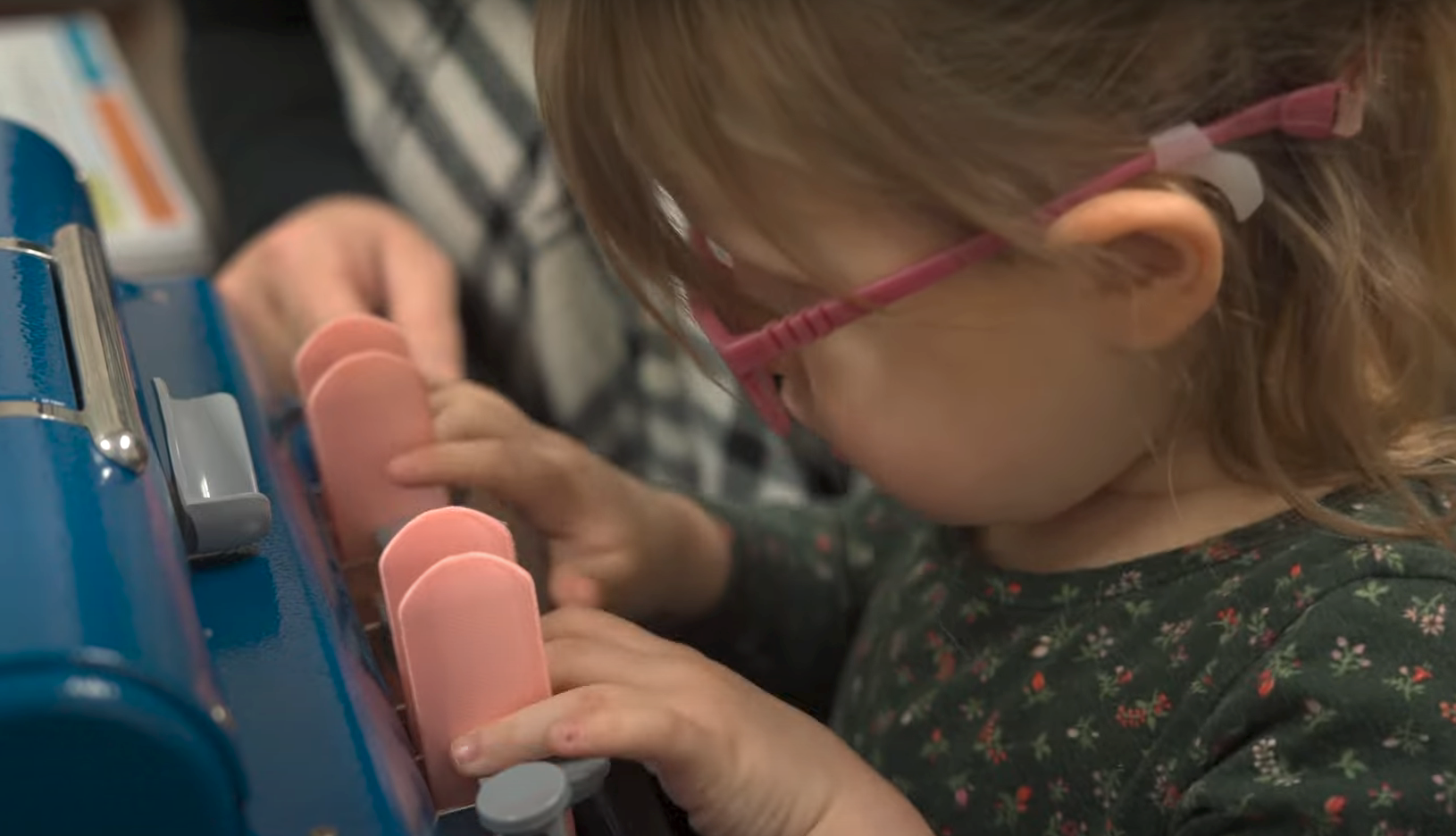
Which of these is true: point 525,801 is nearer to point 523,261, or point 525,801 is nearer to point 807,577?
point 807,577

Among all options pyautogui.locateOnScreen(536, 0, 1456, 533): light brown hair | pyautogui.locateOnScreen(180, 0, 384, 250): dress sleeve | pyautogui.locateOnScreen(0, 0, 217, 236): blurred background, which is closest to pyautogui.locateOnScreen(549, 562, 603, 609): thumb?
pyautogui.locateOnScreen(536, 0, 1456, 533): light brown hair

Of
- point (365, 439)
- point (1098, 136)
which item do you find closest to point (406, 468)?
point (365, 439)

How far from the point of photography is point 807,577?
752 mm

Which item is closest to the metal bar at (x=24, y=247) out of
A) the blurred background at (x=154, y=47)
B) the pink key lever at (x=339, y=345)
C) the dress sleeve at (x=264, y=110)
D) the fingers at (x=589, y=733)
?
the pink key lever at (x=339, y=345)

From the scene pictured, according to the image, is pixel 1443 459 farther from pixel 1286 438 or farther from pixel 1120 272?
pixel 1120 272

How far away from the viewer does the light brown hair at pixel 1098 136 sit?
0.46 m

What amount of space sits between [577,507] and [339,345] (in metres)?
0.12

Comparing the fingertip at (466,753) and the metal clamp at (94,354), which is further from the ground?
the metal clamp at (94,354)

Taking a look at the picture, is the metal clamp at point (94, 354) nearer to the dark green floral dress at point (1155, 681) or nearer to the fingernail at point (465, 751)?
the fingernail at point (465, 751)

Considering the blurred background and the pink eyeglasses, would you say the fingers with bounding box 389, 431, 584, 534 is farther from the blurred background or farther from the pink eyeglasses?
the blurred background

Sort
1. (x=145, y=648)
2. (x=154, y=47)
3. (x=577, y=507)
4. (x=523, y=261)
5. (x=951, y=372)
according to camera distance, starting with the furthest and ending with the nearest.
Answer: (x=154, y=47) < (x=523, y=261) < (x=577, y=507) < (x=951, y=372) < (x=145, y=648)

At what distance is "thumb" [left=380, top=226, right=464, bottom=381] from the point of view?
28.1 inches

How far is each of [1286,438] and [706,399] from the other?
30 cm

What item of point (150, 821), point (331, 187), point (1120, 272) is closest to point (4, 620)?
point (150, 821)
